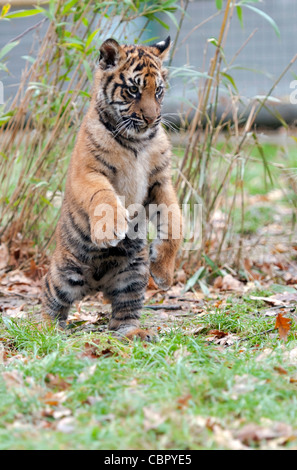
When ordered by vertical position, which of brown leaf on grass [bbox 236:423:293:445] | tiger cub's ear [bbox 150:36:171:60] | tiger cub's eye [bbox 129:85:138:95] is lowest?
brown leaf on grass [bbox 236:423:293:445]

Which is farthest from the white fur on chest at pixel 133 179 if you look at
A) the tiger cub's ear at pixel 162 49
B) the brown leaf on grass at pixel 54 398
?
the brown leaf on grass at pixel 54 398

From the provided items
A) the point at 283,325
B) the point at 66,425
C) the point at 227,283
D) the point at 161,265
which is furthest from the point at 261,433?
the point at 227,283

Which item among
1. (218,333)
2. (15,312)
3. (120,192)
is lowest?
(15,312)

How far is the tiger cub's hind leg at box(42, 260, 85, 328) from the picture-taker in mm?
4492

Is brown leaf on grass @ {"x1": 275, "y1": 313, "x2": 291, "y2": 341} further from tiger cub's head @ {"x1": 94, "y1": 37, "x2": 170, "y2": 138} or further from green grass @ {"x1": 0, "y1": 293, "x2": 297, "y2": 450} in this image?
tiger cub's head @ {"x1": 94, "y1": 37, "x2": 170, "y2": 138}

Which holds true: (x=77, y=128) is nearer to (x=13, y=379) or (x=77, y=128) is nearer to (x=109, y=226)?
(x=109, y=226)

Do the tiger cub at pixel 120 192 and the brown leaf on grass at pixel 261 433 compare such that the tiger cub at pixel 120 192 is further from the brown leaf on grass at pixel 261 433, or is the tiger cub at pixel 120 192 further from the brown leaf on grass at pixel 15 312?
the brown leaf on grass at pixel 261 433

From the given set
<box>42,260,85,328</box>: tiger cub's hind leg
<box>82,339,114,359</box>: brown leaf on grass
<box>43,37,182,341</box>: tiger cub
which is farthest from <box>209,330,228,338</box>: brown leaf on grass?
<box>42,260,85,328</box>: tiger cub's hind leg

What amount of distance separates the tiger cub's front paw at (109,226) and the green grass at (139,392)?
0.55m

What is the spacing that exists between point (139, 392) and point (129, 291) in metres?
1.63

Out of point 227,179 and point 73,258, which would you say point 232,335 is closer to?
point 73,258

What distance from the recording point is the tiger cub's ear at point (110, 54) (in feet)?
14.0

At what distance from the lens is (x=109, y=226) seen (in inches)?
152

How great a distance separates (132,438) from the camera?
2523 mm
